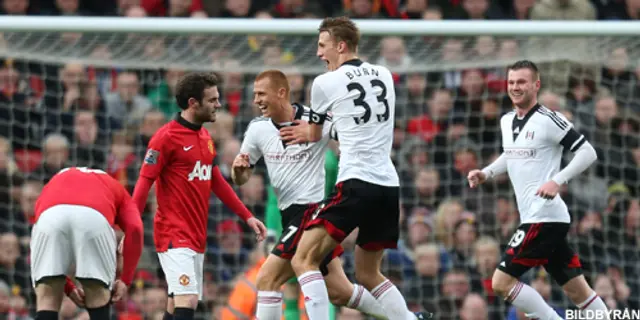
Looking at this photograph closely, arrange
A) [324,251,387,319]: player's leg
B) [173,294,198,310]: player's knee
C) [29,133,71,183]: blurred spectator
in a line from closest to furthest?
1. [173,294,198,310]: player's knee
2. [324,251,387,319]: player's leg
3. [29,133,71,183]: blurred spectator

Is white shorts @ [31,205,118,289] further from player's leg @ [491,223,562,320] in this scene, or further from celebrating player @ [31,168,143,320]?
player's leg @ [491,223,562,320]

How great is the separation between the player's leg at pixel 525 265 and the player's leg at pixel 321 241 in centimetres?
131

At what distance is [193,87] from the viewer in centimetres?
782

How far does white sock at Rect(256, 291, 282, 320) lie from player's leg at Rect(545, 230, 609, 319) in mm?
1911

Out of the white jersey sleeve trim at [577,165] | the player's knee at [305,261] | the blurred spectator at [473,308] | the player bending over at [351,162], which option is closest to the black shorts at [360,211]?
the player bending over at [351,162]

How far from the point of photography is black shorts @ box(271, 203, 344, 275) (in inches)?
296

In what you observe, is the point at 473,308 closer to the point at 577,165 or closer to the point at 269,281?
the point at 577,165

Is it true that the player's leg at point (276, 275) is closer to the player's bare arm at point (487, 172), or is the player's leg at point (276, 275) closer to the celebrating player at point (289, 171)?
the celebrating player at point (289, 171)

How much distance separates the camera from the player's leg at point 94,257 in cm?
672

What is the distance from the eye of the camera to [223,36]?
34.9 feet

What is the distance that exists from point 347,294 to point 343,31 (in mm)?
1757

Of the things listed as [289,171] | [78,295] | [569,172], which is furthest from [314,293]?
[569,172]

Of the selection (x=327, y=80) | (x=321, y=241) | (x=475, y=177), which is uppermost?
(x=327, y=80)

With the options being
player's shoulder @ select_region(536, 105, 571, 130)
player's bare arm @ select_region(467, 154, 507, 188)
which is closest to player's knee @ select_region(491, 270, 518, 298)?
player's bare arm @ select_region(467, 154, 507, 188)
